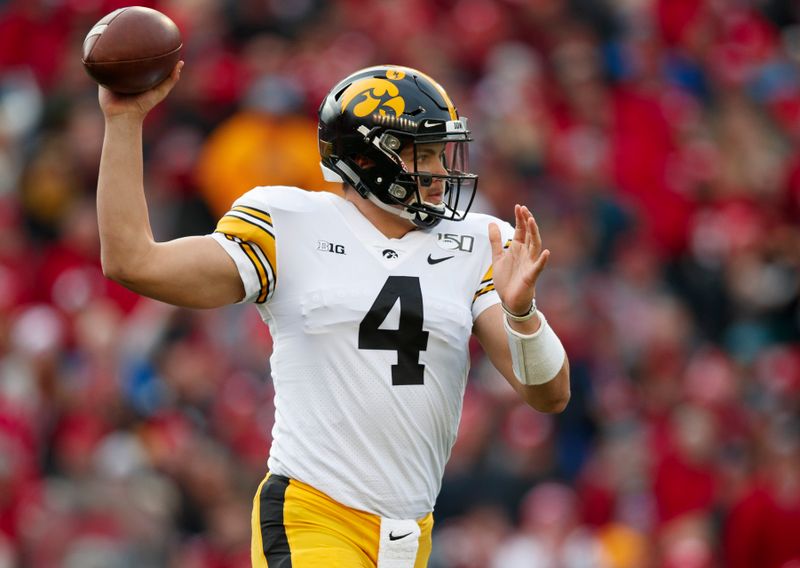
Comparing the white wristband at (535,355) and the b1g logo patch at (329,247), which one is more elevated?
the b1g logo patch at (329,247)

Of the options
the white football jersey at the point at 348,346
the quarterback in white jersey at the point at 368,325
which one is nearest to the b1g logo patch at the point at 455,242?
the quarterback in white jersey at the point at 368,325

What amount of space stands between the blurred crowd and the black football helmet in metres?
4.18

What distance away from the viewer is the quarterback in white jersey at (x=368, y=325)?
435 centimetres

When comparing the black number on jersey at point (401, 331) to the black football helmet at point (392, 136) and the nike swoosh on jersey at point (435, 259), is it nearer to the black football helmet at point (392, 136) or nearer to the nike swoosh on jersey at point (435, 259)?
the nike swoosh on jersey at point (435, 259)

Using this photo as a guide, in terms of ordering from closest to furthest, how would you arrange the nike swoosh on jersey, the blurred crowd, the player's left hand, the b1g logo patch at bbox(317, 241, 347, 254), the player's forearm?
1. the player's forearm
2. the player's left hand
3. the b1g logo patch at bbox(317, 241, 347, 254)
4. the nike swoosh on jersey
5. the blurred crowd

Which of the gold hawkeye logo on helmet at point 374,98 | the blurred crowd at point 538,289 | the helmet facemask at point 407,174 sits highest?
the gold hawkeye logo on helmet at point 374,98

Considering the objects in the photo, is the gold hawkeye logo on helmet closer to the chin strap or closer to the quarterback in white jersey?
the quarterback in white jersey

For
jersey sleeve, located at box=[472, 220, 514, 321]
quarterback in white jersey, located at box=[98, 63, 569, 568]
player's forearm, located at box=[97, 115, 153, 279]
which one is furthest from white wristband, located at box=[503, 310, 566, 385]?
player's forearm, located at box=[97, 115, 153, 279]

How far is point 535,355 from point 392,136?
77 cm

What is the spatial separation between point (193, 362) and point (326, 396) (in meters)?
5.16

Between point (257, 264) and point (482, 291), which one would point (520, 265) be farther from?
point (257, 264)

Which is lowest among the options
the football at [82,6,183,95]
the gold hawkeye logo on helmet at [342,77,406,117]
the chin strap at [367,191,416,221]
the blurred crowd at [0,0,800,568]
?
the blurred crowd at [0,0,800,568]

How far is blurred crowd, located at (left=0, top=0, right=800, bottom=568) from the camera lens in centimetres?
893

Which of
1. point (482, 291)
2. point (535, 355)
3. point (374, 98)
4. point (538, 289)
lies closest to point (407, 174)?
point (374, 98)
